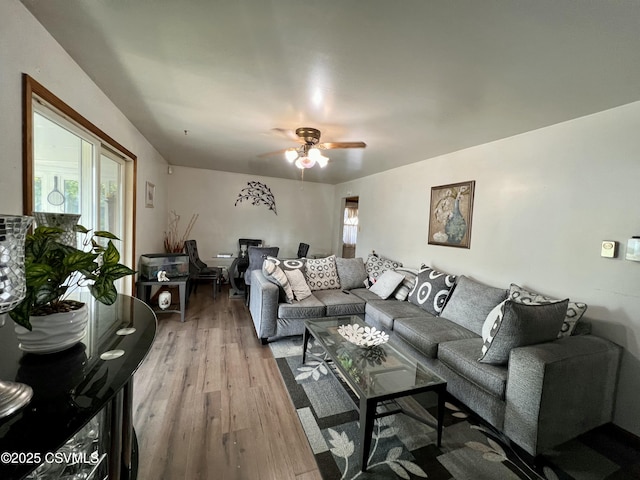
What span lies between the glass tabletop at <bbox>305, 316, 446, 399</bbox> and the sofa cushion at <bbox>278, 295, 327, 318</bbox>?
59 centimetres

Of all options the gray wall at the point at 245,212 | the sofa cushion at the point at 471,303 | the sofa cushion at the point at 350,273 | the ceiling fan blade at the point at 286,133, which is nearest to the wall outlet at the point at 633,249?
the sofa cushion at the point at 471,303

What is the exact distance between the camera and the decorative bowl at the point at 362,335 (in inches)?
80.5

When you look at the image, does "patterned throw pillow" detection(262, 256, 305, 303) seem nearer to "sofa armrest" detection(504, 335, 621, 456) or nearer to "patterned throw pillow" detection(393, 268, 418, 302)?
"patterned throw pillow" detection(393, 268, 418, 302)

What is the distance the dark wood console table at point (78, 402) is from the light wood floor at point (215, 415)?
0.48 m

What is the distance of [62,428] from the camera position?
22.9 inches

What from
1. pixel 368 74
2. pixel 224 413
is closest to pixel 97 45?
pixel 368 74

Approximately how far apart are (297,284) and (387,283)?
3.67 feet

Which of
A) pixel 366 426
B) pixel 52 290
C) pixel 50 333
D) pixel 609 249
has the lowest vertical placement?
pixel 366 426

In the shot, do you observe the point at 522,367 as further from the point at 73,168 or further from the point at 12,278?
the point at 73,168

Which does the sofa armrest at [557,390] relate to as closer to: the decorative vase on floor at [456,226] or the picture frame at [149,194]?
the decorative vase on floor at [456,226]

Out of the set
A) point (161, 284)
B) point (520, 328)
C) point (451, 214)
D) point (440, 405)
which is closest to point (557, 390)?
point (520, 328)

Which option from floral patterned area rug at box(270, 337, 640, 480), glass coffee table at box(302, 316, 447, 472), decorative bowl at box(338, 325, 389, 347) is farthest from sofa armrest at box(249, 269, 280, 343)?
floral patterned area rug at box(270, 337, 640, 480)

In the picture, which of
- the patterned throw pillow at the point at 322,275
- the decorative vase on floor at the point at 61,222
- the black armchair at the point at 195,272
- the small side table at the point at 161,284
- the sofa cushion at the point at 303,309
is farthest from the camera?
the black armchair at the point at 195,272

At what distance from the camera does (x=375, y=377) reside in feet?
5.41
